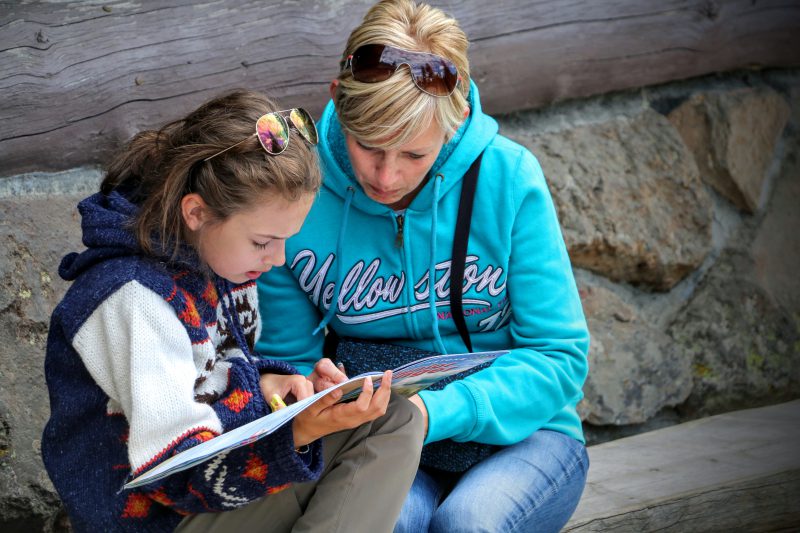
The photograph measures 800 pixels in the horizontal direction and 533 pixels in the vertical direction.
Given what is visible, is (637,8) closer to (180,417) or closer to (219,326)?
(219,326)

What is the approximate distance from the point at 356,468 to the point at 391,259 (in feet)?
1.70

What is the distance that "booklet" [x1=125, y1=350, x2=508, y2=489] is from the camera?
1312mm

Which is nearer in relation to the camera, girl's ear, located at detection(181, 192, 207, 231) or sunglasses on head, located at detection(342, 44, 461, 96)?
girl's ear, located at detection(181, 192, 207, 231)

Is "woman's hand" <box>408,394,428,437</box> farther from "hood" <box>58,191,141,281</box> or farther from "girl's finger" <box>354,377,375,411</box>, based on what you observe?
"hood" <box>58,191,141,281</box>

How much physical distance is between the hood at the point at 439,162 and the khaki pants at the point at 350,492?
480 mm

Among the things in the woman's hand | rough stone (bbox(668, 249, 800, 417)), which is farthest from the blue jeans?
rough stone (bbox(668, 249, 800, 417))

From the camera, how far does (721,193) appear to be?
2.96 meters

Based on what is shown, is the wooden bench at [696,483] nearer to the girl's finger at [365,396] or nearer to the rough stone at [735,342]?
the rough stone at [735,342]

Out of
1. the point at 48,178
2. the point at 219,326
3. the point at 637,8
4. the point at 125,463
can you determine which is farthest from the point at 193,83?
the point at 637,8

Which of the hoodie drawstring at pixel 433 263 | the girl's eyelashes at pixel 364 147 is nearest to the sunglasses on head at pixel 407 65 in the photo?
the girl's eyelashes at pixel 364 147

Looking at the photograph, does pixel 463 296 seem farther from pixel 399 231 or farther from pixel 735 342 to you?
pixel 735 342

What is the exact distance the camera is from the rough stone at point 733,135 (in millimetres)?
2904

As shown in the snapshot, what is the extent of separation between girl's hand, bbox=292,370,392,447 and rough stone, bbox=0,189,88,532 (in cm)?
78

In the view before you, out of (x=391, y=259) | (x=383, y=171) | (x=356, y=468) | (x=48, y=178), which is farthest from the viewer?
(x=48, y=178)
